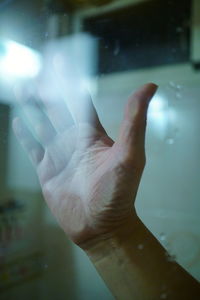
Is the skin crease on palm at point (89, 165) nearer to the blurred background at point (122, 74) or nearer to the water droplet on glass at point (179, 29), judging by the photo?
the blurred background at point (122, 74)

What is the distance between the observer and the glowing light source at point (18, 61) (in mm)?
738

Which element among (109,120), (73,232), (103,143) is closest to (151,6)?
(109,120)

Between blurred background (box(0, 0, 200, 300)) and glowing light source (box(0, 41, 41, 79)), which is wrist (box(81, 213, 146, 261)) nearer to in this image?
blurred background (box(0, 0, 200, 300))

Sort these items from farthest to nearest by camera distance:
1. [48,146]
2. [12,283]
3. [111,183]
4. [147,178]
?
[12,283] < [147,178] < [48,146] < [111,183]

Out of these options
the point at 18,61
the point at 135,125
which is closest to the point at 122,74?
the point at 18,61

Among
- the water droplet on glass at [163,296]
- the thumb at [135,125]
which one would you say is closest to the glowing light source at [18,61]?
the thumb at [135,125]

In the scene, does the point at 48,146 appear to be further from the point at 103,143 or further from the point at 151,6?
the point at 151,6

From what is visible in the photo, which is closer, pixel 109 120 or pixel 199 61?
pixel 109 120

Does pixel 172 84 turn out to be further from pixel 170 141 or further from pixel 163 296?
pixel 163 296

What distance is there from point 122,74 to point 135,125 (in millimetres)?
412

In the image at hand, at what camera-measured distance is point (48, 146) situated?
0.57m

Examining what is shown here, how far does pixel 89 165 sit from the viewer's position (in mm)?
496

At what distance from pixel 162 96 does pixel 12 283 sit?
631 millimetres

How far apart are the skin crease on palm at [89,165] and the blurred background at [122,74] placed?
135 millimetres
